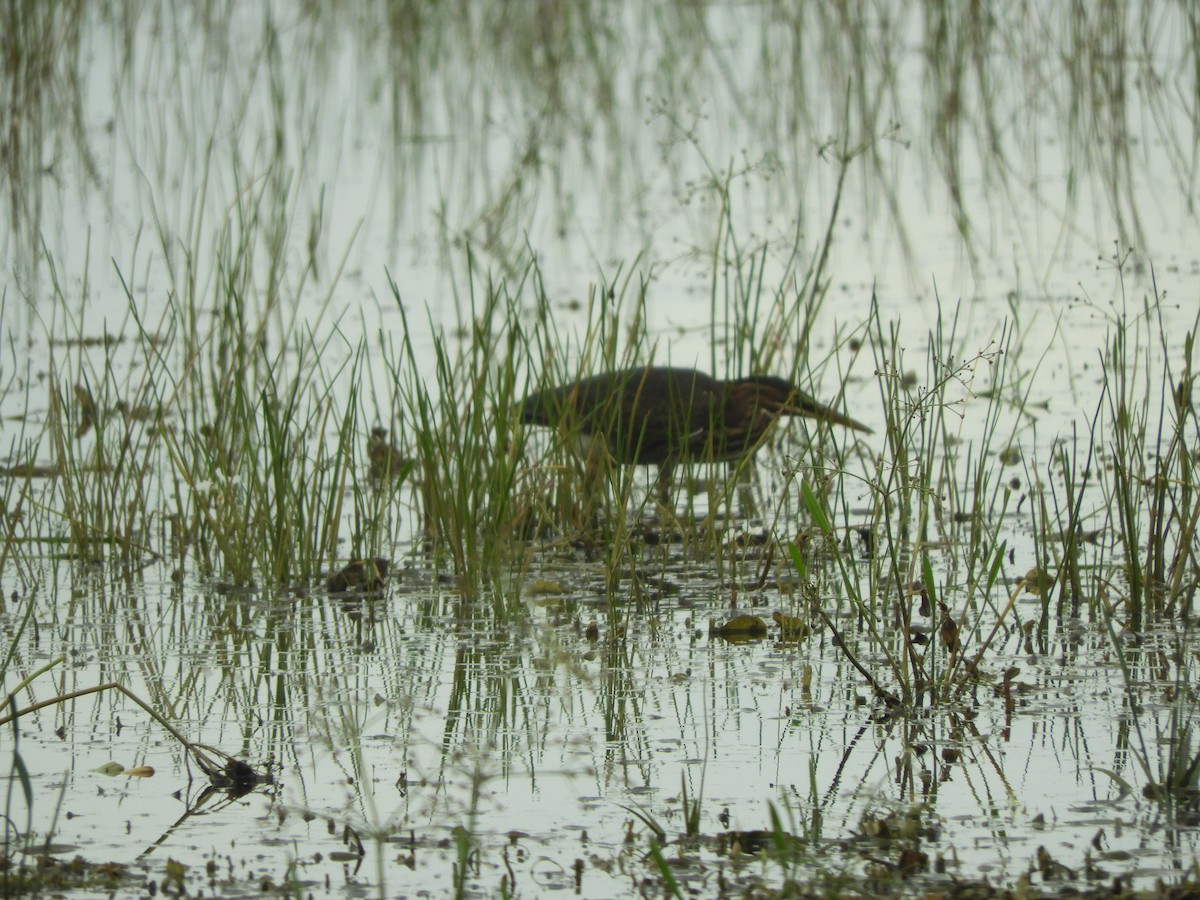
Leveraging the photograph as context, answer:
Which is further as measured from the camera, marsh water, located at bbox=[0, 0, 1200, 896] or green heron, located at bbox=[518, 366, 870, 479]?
green heron, located at bbox=[518, 366, 870, 479]

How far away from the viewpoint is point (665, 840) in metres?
2.80

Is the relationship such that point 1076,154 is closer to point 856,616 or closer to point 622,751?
point 856,616

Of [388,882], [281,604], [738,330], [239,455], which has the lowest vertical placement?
[388,882]

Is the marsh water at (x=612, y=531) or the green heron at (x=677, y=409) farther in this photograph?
the green heron at (x=677, y=409)

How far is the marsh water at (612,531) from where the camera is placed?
292 centimetres

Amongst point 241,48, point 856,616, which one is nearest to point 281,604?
point 856,616

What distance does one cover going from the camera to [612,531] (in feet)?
16.0

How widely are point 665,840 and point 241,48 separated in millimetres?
9496

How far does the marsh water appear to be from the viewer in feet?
Result: 9.58

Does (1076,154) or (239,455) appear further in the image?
(1076,154)

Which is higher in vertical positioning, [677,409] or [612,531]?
[677,409]

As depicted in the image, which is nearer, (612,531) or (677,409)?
(612,531)

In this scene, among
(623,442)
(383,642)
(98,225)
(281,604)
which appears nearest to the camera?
(383,642)

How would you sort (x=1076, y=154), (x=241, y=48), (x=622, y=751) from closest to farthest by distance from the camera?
1. (x=622, y=751)
2. (x=1076, y=154)
3. (x=241, y=48)
